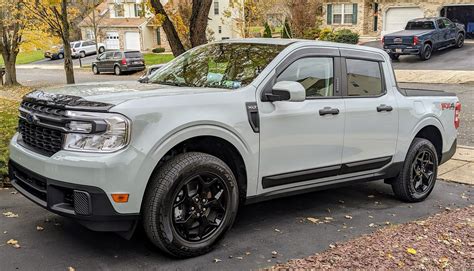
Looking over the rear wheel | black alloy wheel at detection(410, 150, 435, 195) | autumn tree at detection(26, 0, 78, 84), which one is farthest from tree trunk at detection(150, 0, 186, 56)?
the rear wheel

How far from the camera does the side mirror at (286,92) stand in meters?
4.36

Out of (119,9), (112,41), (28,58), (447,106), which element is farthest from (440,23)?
(28,58)

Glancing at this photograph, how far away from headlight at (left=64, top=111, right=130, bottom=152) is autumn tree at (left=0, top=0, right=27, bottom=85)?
20.2 metres

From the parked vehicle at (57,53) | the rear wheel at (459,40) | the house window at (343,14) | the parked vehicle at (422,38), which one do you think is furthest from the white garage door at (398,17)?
the parked vehicle at (57,53)

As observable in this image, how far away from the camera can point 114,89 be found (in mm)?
4340

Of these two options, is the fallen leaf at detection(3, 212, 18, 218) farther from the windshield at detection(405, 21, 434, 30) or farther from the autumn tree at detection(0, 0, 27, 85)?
the windshield at detection(405, 21, 434, 30)

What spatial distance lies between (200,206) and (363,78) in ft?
8.22

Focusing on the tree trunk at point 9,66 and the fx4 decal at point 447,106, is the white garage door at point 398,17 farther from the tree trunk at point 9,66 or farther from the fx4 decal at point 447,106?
the fx4 decal at point 447,106

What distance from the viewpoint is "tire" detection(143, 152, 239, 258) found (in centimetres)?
383

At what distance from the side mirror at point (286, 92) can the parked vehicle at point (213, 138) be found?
11 mm

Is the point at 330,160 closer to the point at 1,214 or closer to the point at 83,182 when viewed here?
the point at 83,182

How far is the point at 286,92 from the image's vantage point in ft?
14.3

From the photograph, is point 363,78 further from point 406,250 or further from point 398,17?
point 398,17

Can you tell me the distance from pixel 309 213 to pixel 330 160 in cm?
72
